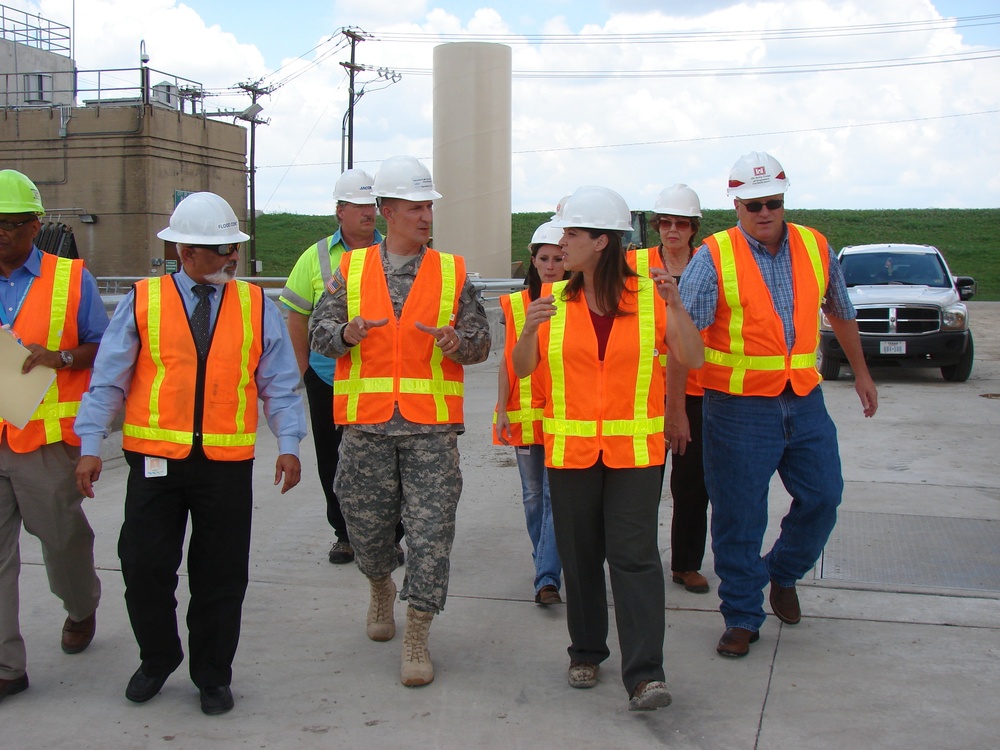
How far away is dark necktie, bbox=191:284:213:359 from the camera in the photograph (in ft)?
13.0

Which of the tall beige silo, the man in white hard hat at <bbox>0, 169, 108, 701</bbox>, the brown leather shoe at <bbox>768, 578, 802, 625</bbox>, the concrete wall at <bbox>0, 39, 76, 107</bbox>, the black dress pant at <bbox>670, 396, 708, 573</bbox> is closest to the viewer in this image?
the man in white hard hat at <bbox>0, 169, 108, 701</bbox>

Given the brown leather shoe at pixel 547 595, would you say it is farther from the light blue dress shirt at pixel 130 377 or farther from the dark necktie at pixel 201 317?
the dark necktie at pixel 201 317

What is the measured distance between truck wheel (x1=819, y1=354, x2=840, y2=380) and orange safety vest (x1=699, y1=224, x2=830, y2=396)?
31.7ft

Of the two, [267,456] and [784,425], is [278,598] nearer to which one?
[784,425]

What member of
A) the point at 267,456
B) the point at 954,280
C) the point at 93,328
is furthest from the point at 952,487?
the point at 954,280

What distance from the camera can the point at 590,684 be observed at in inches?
164

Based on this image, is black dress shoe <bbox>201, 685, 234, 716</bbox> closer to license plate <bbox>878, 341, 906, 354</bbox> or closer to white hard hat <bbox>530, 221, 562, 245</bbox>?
white hard hat <bbox>530, 221, 562, 245</bbox>

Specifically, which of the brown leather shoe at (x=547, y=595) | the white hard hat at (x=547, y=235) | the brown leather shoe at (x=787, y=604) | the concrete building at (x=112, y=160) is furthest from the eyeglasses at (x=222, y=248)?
the concrete building at (x=112, y=160)

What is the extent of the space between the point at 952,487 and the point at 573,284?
4.63 metres

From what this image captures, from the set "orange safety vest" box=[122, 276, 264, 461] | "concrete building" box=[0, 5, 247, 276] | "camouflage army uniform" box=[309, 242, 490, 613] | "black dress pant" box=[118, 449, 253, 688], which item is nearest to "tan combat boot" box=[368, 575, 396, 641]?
"camouflage army uniform" box=[309, 242, 490, 613]

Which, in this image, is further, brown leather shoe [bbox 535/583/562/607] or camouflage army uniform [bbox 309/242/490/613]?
brown leather shoe [bbox 535/583/562/607]

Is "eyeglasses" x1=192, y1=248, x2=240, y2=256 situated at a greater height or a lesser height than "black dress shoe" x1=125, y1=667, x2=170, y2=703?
greater

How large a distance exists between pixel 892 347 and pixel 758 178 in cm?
974

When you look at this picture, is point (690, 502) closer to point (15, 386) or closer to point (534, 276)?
point (534, 276)
